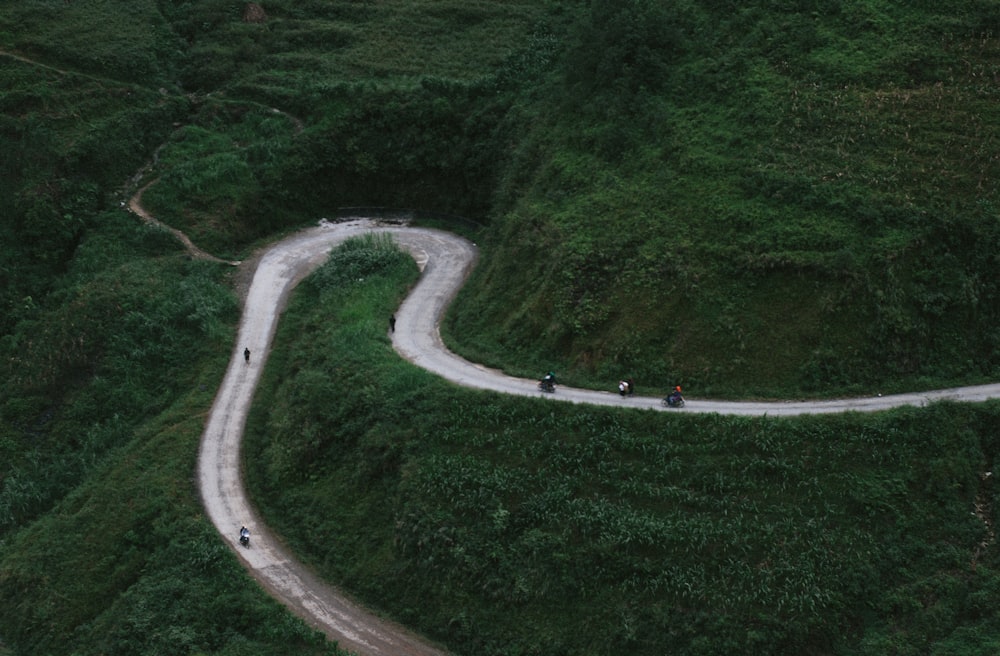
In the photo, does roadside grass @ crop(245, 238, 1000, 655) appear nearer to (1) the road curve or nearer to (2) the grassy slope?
(1) the road curve

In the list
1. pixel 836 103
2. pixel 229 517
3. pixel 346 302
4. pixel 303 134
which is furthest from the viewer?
pixel 303 134

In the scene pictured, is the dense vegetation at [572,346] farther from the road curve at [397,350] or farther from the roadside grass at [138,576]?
the road curve at [397,350]

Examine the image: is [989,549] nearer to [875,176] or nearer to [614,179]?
[875,176]

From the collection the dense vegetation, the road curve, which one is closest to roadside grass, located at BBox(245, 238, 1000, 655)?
the dense vegetation

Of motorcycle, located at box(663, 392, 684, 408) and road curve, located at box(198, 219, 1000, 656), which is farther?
motorcycle, located at box(663, 392, 684, 408)

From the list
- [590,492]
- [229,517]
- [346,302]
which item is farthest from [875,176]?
[229,517]

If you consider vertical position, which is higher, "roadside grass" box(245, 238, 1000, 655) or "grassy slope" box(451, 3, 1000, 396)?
"grassy slope" box(451, 3, 1000, 396)
